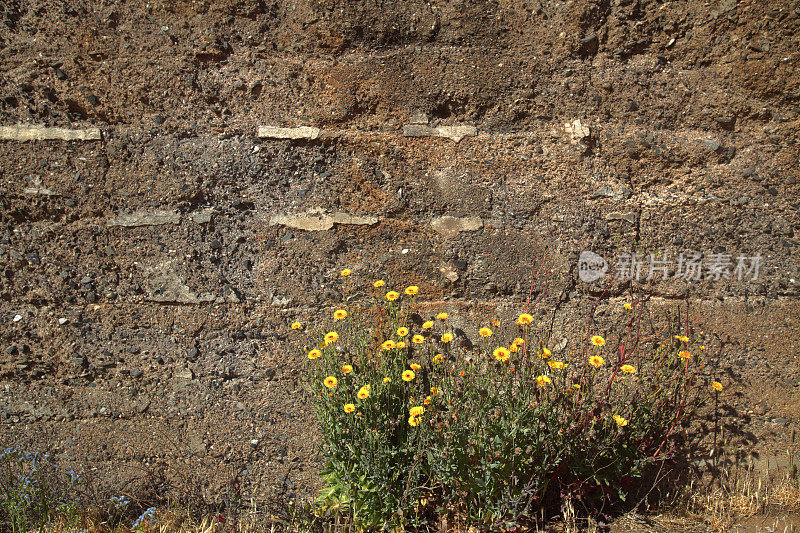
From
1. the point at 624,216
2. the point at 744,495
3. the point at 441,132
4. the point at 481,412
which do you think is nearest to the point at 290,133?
the point at 441,132

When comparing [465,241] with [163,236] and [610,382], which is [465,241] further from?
[163,236]

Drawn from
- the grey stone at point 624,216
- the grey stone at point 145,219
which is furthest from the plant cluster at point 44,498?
the grey stone at point 624,216

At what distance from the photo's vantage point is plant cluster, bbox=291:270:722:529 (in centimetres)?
219

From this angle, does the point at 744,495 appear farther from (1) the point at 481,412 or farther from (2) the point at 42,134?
(2) the point at 42,134

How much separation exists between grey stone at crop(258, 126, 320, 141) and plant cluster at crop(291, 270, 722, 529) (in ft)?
2.36

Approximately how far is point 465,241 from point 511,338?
534mm

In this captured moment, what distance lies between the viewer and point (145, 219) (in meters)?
2.58

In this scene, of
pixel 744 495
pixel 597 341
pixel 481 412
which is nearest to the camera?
pixel 481 412

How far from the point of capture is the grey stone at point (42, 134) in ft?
8.38

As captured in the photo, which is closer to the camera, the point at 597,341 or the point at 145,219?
the point at 597,341

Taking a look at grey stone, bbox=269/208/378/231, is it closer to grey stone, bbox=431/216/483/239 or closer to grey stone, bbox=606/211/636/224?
grey stone, bbox=431/216/483/239

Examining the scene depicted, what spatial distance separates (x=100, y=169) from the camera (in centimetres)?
258

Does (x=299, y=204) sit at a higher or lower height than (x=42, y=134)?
lower

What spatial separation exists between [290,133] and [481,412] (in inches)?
62.9
